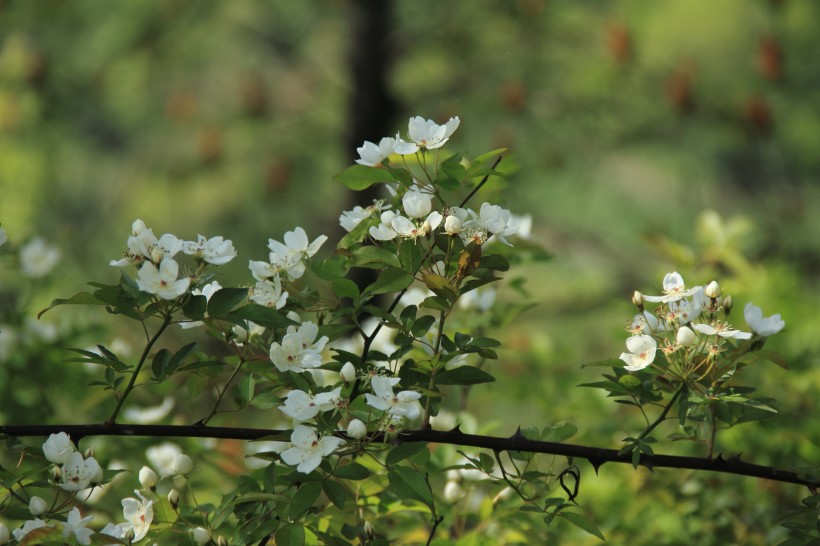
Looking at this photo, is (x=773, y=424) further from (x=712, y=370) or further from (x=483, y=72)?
(x=483, y=72)

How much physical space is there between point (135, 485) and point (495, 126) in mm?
1912

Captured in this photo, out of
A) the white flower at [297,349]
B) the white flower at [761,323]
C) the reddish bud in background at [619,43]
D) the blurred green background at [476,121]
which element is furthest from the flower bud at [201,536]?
the reddish bud in background at [619,43]

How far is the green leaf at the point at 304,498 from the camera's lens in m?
0.70

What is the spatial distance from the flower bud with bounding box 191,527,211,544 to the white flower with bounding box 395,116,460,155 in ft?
1.15

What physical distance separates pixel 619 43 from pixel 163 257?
2180 mm

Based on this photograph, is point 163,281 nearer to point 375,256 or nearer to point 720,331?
point 375,256

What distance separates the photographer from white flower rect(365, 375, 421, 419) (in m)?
0.70

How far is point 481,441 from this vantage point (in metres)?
0.74

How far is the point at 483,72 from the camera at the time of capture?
290 centimetres

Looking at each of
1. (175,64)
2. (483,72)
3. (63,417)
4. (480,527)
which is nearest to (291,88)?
(175,64)

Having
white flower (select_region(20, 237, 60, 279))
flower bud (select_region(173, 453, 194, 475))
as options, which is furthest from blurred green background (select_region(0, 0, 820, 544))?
flower bud (select_region(173, 453, 194, 475))

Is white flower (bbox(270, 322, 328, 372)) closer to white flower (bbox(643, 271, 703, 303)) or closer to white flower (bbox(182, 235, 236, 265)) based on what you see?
white flower (bbox(182, 235, 236, 265))

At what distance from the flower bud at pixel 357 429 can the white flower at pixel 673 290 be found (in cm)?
26

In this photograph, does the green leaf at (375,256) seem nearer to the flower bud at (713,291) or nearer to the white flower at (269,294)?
the white flower at (269,294)
